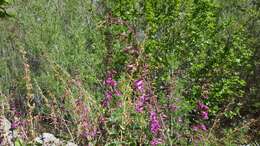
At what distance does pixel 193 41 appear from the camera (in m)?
7.98

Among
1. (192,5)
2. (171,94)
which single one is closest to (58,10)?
(192,5)

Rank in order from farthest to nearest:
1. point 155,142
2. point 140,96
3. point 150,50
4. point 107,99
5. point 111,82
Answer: point 150,50 < point 111,82 < point 107,99 < point 140,96 < point 155,142

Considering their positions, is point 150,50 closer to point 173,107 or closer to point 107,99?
point 173,107

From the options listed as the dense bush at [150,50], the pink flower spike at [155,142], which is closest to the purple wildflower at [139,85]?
the pink flower spike at [155,142]

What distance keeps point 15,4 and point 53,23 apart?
1.25 meters

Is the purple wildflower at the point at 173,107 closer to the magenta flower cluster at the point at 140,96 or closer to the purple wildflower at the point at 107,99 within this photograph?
the magenta flower cluster at the point at 140,96

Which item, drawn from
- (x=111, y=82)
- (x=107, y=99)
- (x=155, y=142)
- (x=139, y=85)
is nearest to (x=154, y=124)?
(x=155, y=142)

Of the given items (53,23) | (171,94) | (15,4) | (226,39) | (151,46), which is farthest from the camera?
(15,4)

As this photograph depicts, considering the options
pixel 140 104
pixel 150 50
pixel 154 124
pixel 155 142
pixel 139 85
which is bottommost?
pixel 150 50

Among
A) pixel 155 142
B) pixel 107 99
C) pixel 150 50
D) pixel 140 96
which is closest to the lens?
pixel 155 142

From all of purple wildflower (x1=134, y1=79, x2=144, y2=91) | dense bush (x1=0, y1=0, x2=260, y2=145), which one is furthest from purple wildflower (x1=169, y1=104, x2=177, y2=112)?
purple wildflower (x1=134, y1=79, x2=144, y2=91)

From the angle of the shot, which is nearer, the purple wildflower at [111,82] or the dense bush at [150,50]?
the purple wildflower at [111,82]

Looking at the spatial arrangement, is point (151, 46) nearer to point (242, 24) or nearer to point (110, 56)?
point (110, 56)

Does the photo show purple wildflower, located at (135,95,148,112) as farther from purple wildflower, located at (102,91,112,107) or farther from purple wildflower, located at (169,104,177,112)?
purple wildflower, located at (169,104,177,112)
